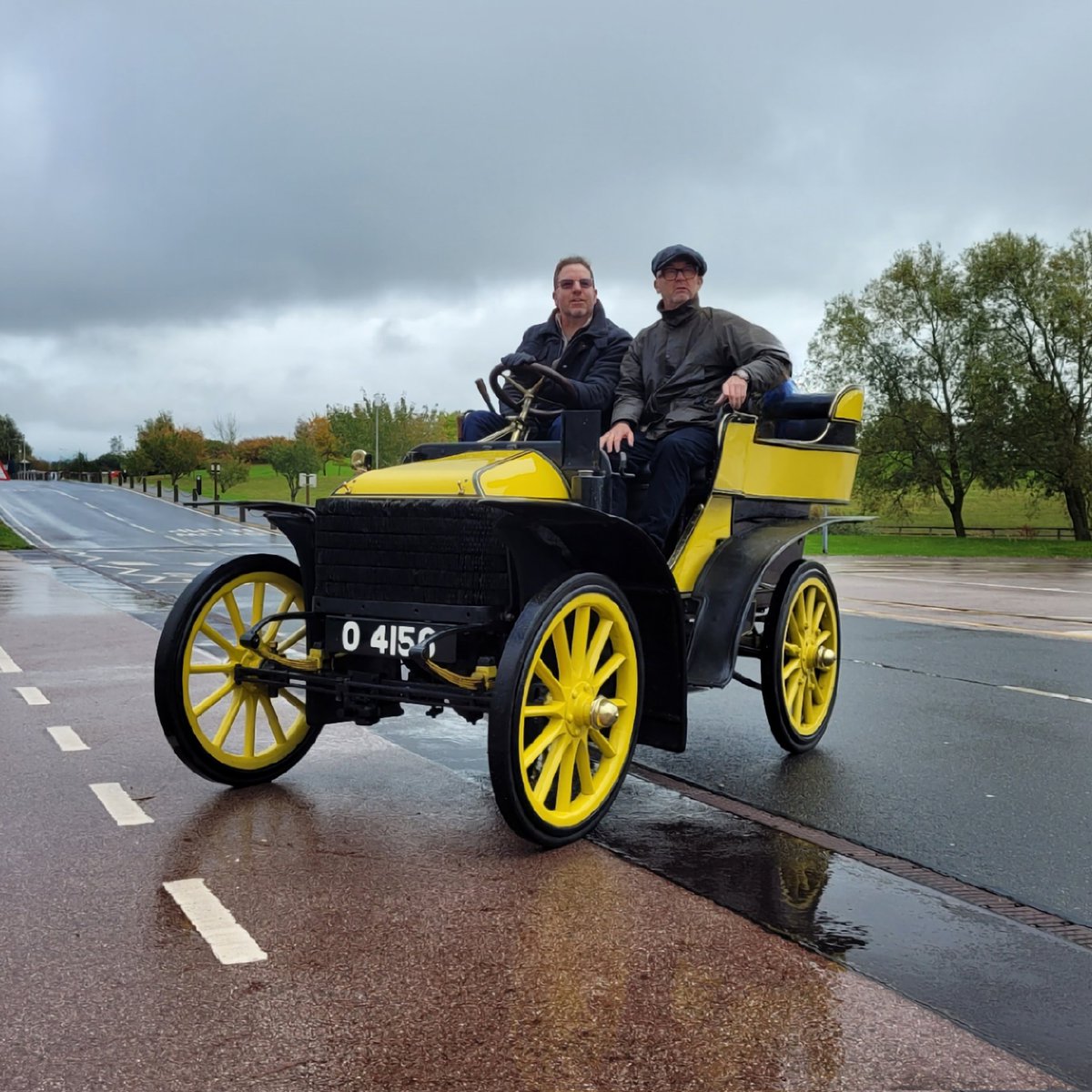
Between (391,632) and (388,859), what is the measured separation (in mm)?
863

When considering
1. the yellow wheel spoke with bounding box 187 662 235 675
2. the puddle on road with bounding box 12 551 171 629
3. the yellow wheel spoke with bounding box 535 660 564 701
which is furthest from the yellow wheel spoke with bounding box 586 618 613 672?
the puddle on road with bounding box 12 551 171 629

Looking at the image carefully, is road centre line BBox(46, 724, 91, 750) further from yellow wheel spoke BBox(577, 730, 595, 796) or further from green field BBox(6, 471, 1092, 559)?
green field BBox(6, 471, 1092, 559)

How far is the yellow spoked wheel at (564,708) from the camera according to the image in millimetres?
4160

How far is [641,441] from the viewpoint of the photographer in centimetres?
589

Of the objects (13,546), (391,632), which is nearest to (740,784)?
(391,632)

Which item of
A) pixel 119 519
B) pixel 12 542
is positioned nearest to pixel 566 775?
pixel 12 542

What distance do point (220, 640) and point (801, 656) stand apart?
299cm

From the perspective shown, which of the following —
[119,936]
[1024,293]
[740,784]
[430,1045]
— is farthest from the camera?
[1024,293]

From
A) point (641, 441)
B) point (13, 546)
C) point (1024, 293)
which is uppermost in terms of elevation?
point (1024, 293)

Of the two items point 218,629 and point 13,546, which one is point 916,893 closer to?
point 218,629

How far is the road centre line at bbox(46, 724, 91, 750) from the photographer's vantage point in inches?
247

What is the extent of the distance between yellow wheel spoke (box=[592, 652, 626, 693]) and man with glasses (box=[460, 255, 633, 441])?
162 centimetres

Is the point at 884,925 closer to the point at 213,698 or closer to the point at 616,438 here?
the point at 616,438

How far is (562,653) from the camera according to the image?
448cm
